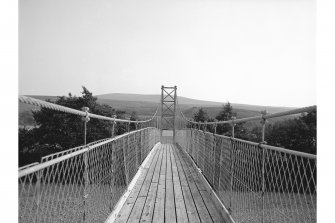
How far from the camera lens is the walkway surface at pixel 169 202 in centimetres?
283

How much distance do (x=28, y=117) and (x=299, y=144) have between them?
21018mm

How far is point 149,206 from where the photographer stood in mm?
3203

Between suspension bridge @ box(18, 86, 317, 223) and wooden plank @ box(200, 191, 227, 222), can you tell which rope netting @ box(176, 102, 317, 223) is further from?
wooden plank @ box(200, 191, 227, 222)

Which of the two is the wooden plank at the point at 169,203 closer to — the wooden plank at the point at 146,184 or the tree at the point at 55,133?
the wooden plank at the point at 146,184

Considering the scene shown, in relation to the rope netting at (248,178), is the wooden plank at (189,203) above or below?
below

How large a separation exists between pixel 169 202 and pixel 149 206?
0.99 ft

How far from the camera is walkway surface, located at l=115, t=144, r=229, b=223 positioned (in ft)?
9.29

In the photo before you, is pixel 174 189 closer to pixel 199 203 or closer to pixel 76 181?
pixel 199 203

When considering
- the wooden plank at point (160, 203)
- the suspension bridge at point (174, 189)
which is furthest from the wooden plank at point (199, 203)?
the wooden plank at point (160, 203)

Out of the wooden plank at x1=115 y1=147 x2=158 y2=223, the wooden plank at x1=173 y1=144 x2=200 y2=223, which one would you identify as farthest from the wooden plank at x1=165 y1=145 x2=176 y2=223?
the wooden plank at x1=115 y1=147 x2=158 y2=223

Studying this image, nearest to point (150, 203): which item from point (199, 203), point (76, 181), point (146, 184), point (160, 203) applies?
point (160, 203)
